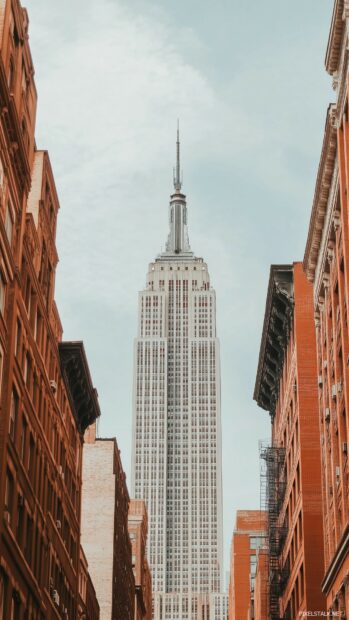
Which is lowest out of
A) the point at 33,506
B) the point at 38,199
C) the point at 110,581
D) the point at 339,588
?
the point at 339,588

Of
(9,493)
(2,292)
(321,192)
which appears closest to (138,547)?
(321,192)

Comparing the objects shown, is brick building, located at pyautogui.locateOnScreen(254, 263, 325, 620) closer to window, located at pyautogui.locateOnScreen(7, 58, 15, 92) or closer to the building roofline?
the building roofline

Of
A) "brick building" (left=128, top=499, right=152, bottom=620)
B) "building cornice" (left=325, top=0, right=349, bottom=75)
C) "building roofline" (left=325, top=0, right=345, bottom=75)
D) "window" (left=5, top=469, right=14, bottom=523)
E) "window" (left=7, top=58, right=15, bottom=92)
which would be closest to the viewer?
"building cornice" (left=325, top=0, right=349, bottom=75)

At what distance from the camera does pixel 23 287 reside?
56.4 metres

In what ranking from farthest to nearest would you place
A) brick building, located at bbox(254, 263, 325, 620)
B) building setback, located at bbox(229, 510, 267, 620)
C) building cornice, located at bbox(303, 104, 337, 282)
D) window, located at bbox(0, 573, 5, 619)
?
1. building setback, located at bbox(229, 510, 267, 620)
2. brick building, located at bbox(254, 263, 325, 620)
3. building cornice, located at bbox(303, 104, 337, 282)
4. window, located at bbox(0, 573, 5, 619)

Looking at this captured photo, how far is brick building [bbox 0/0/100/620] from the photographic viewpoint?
49625 mm

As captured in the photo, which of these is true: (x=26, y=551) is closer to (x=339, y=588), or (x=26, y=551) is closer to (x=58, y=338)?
(x=339, y=588)

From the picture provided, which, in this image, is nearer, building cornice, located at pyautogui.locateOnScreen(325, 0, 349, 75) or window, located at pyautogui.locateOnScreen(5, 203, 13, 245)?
building cornice, located at pyautogui.locateOnScreen(325, 0, 349, 75)

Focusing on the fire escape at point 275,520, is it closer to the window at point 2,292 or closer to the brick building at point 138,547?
the window at point 2,292

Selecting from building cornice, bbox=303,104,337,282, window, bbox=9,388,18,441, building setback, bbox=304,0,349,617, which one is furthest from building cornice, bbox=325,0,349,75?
window, bbox=9,388,18,441

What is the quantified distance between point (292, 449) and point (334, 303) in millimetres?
21844

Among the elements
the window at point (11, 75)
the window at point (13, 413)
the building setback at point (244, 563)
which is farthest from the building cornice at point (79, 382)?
the building setback at point (244, 563)

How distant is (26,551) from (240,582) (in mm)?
103597

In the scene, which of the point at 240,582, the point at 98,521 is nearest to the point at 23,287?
the point at 98,521
